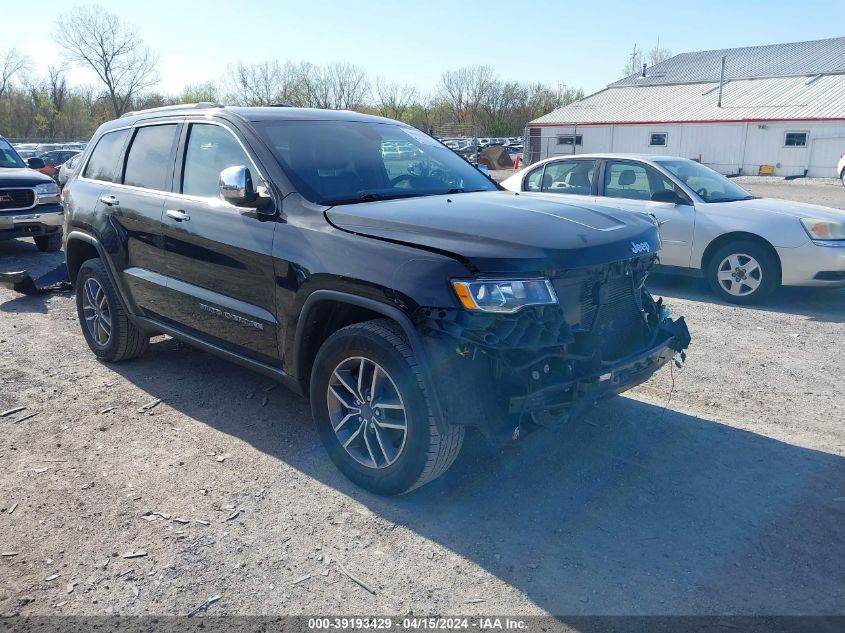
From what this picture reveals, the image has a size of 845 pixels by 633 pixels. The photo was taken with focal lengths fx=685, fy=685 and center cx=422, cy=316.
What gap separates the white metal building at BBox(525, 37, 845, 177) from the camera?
34.7m

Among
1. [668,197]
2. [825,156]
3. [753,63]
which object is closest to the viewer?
[668,197]

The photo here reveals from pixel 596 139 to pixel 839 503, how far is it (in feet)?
137

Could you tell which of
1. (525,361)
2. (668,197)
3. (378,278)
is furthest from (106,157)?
(668,197)

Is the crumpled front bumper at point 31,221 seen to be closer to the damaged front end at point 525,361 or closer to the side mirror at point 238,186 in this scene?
the side mirror at point 238,186

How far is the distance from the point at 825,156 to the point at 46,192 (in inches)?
1373

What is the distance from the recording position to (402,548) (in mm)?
3156

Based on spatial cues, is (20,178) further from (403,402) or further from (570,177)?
(403,402)

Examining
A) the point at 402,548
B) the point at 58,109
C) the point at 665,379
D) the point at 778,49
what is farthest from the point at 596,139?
the point at 58,109

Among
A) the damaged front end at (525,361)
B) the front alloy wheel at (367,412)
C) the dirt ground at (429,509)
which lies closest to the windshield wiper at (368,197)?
the front alloy wheel at (367,412)

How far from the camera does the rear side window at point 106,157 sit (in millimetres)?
5387

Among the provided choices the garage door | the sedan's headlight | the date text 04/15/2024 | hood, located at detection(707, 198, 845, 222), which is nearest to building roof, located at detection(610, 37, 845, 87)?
the garage door

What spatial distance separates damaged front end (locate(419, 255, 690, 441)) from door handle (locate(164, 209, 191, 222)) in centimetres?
209

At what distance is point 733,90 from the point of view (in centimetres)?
4069

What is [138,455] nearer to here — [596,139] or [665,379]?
[665,379]
